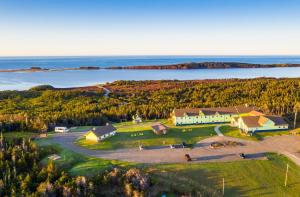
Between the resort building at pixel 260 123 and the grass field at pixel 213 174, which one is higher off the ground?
the resort building at pixel 260 123

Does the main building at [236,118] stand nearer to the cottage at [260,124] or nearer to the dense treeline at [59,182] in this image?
the cottage at [260,124]

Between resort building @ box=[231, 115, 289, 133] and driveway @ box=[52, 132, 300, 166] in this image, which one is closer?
driveway @ box=[52, 132, 300, 166]

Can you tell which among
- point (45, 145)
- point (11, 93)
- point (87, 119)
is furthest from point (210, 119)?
point (11, 93)

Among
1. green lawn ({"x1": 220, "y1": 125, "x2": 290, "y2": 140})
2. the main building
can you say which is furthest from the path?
the main building

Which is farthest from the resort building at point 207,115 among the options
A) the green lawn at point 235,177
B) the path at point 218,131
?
the green lawn at point 235,177

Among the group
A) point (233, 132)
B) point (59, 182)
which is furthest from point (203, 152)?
point (59, 182)

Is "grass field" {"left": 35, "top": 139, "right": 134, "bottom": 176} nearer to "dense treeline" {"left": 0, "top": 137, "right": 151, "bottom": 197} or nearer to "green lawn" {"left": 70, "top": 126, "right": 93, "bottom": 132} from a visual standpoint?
"dense treeline" {"left": 0, "top": 137, "right": 151, "bottom": 197}
